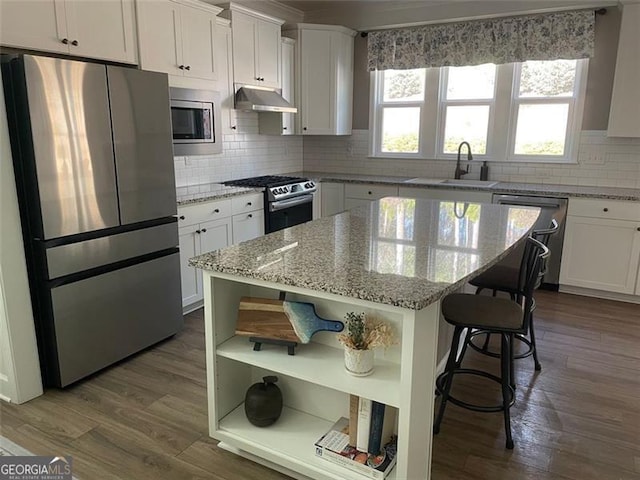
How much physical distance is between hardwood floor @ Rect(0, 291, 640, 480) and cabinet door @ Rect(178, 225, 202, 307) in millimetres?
486

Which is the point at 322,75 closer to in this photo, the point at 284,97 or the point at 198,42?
the point at 284,97

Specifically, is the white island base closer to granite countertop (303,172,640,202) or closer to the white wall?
the white wall

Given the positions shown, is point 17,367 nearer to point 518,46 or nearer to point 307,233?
point 307,233

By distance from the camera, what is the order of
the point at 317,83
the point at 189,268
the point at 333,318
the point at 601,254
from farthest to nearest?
the point at 317,83
the point at 601,254
the point at 189,268
the point at 333,318

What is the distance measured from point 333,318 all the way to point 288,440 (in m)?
0.54

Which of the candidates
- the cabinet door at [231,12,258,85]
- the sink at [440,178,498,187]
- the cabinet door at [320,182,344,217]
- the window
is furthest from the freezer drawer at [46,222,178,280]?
the window

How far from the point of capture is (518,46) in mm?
4422

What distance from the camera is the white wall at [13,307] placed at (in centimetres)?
226

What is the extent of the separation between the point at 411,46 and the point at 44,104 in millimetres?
3720

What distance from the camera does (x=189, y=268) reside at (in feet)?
11.4

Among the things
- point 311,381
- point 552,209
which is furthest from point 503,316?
point 552,209

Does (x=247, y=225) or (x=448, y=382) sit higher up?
(x=247, y=225)

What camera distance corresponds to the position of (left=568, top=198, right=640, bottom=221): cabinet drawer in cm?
382

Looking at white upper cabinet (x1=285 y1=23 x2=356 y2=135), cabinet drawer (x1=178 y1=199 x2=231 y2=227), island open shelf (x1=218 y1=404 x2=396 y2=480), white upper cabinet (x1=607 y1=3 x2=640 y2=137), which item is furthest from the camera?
white upper cabinet (x1=285 y1=23 x2=356 y2=135)
